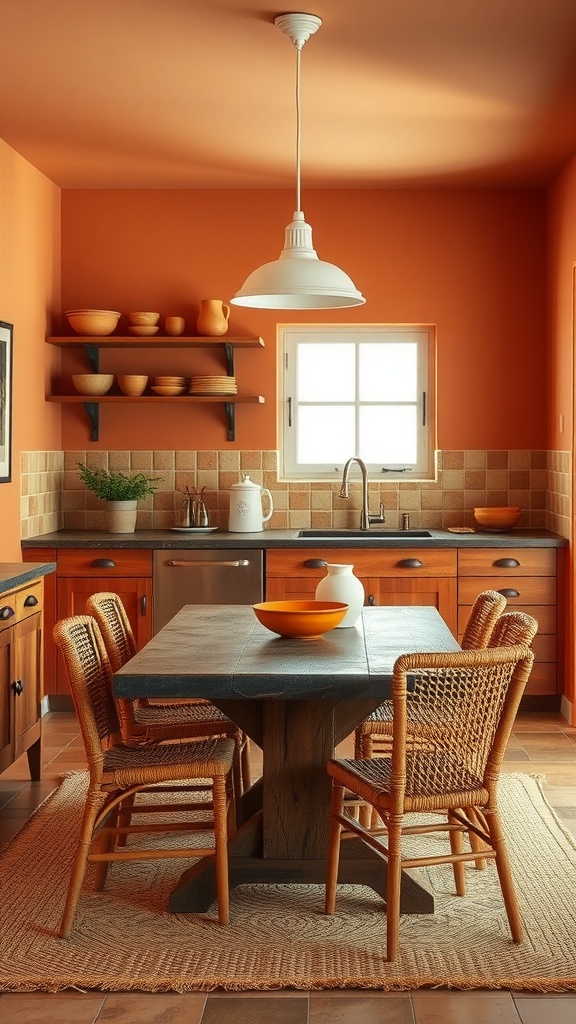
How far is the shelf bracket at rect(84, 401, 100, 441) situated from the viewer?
632 cm

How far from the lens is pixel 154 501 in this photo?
21.0 ft

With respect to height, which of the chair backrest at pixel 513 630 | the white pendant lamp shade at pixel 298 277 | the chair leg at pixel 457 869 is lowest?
the chair leg at pixel 457 869

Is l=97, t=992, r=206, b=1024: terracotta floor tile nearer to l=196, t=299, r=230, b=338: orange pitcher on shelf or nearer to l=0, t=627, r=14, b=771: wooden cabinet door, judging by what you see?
l=0, t=627, r=14, b=771: wooden cabinet door

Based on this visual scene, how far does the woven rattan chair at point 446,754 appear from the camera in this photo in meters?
2.87

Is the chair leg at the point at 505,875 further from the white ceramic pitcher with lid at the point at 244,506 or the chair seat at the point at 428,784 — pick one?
the white ceramic pitcher with lid at the point at 244,506

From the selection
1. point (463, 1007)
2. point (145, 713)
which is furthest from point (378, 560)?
point (463, 1007)

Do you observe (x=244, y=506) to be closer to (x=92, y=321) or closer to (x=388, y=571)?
(x=388, y=571)

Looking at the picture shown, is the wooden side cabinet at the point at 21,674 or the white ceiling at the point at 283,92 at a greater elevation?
the white ceiling at the point at 283,92

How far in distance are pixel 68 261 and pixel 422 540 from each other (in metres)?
2.50

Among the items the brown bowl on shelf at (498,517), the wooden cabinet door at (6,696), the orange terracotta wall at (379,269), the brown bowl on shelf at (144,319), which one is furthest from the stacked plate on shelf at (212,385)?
the wooden cabinet door at (6,696)

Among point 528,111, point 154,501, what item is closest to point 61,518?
point 154,501

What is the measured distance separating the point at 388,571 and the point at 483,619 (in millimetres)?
1972

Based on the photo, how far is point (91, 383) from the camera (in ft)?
20.2

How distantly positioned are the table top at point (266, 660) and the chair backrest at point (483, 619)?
0.36 ft
